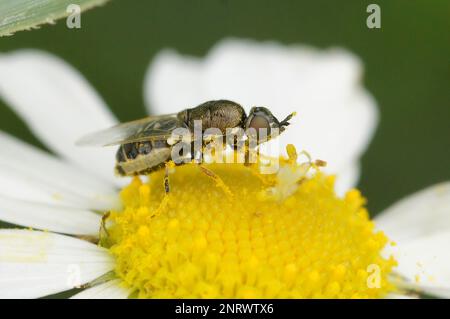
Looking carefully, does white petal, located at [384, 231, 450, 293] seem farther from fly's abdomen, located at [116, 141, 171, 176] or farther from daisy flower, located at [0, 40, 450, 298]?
fly's abdomen, located at [116, 141, 171, 176]

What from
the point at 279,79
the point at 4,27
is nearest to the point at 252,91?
the point at 279,79

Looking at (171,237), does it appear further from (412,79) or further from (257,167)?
(412,79)

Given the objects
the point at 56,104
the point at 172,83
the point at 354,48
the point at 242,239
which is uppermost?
the point at 354,48

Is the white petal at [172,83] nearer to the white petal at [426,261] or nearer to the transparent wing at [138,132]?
the transparent wing at [138,132]

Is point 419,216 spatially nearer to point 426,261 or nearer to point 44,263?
point 426,261

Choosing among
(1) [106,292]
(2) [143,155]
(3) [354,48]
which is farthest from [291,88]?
(1) [106,292]

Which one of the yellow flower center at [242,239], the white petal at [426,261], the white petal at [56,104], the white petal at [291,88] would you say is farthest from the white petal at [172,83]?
the white petal at [426,261]
